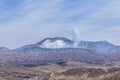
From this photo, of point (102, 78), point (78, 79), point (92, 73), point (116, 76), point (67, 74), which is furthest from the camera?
point (67, 74)

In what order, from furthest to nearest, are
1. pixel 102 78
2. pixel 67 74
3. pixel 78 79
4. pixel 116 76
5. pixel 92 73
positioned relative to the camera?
pixel 67 74, pixel 92 73, pixel 78 79, pixel 102 78, pixel 116 76

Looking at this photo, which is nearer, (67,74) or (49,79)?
(49,79)

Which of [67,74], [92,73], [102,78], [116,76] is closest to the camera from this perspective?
[116,76]

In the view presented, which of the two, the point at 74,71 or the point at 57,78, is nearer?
the point at 57,78

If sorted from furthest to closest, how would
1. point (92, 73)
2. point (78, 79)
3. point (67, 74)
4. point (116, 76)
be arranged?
1. point (67, 74)
2. point (92, 73)
3. point (78, 79)
4. point (116, 76)

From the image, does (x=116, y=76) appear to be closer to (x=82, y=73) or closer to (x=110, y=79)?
(x=110, y=79)

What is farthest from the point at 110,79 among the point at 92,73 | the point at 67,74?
the point at 67,74

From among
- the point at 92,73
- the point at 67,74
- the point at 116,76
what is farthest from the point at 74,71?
the point at 116,76

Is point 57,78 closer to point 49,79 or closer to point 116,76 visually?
point 49,79
